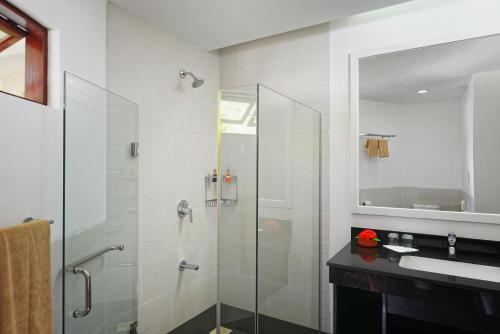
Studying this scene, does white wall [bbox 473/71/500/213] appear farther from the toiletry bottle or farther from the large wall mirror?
the toiletry bottle

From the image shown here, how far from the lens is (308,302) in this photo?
2.09 m

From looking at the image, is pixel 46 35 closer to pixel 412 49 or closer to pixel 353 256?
pixel 353 256

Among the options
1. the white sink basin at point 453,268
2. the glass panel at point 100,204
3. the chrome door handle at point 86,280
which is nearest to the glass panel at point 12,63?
the glass panel at point 100,204

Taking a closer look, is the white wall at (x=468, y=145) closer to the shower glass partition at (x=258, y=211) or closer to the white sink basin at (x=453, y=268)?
the white sink basin at (x=453, y=268)

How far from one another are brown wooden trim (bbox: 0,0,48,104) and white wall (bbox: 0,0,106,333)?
3 cm

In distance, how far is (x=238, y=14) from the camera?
1.91 m

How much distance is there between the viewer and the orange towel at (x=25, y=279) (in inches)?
36.9

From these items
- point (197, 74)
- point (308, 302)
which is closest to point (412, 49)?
point (197, 74)

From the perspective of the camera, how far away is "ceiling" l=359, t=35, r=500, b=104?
70.7 inches

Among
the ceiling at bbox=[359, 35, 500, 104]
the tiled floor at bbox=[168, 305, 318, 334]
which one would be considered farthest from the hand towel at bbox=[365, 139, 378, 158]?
the tiled floor at bbox=[168, 305, 318, 334]

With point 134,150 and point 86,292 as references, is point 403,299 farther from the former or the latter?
point 134,150

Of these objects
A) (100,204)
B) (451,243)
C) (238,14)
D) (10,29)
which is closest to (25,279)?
(100,204)

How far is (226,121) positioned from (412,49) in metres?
1.42

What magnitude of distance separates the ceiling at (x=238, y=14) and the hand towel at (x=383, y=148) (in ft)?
2.79
